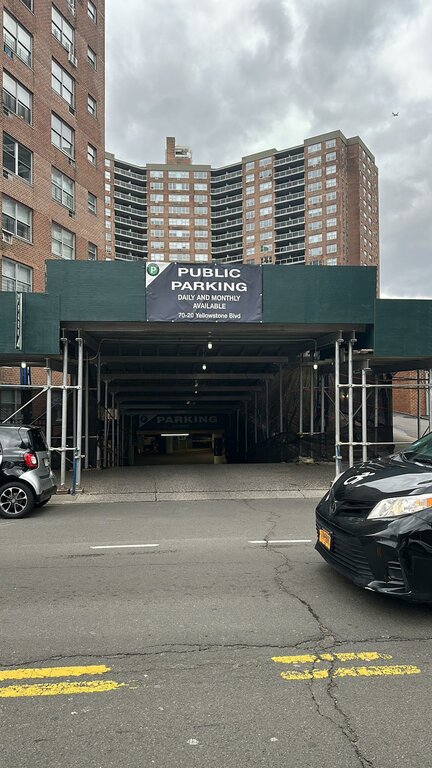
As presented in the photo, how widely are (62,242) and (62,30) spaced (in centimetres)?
1111

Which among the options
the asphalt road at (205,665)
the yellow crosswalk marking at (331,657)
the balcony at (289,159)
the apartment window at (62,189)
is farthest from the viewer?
the balcony at (289,159)

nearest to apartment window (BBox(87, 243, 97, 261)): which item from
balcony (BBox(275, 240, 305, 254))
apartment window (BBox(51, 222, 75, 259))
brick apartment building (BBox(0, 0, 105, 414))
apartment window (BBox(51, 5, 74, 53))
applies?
brick apartment building (BBox(0, 0, 105, 414))

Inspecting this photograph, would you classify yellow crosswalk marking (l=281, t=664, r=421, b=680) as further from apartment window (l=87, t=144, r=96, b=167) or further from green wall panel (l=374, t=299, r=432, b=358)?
apartment window (l=87, t=144, r=96, b=167)

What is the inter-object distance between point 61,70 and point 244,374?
59.4 ft

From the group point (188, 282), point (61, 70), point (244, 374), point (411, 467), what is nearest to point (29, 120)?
point (61, 70)

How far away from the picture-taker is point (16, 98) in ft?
75.5

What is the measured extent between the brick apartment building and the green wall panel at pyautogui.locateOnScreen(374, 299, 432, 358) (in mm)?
14404

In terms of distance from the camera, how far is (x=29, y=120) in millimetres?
23875

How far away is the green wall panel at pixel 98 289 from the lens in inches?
487

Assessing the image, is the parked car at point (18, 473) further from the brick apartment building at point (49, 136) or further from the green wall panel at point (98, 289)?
the brick apartment building at point (49, 136)

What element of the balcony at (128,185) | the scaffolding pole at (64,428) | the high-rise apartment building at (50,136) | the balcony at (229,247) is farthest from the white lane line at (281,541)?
the balcony at (128,185)

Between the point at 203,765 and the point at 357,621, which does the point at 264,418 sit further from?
the point at 203,765

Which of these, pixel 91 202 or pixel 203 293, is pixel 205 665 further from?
pixel 91 202

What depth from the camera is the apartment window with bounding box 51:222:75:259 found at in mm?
24984
